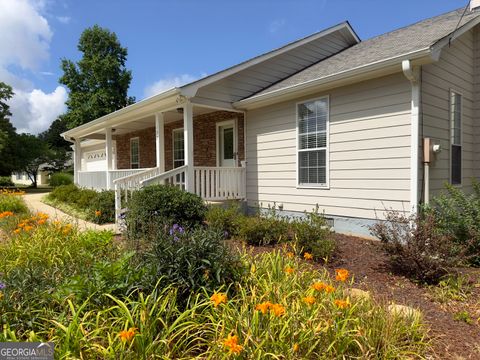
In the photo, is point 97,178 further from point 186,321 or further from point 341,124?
point 186,321

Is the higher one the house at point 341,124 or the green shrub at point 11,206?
the house at point 341,124

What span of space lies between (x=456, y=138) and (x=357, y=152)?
2.38m

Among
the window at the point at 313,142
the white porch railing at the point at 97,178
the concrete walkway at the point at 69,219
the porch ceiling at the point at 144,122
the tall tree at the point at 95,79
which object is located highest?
the tall tree at the point at 95,79

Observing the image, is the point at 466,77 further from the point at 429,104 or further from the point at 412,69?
the point at 412,69

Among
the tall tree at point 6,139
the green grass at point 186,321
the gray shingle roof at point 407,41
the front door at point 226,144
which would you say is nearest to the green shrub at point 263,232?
the green grass at point 186,321

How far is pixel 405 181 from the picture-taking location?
6117mm

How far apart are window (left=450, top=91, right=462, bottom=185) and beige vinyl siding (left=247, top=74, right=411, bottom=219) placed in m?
1.80

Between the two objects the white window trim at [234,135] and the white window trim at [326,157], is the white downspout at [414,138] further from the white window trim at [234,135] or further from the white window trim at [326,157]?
the white window trim at [234,135]

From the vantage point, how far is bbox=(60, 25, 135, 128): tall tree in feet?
105

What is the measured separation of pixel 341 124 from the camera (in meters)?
7.11

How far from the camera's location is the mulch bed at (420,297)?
9.04 feet

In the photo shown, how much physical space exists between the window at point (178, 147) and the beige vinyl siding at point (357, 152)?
4.70m

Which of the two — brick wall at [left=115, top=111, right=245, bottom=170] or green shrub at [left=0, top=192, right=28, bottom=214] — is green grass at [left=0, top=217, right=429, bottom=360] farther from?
green shrub at [left=0, top=192, right=28, bottom=214]

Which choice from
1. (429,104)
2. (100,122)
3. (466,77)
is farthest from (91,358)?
(100,122)
